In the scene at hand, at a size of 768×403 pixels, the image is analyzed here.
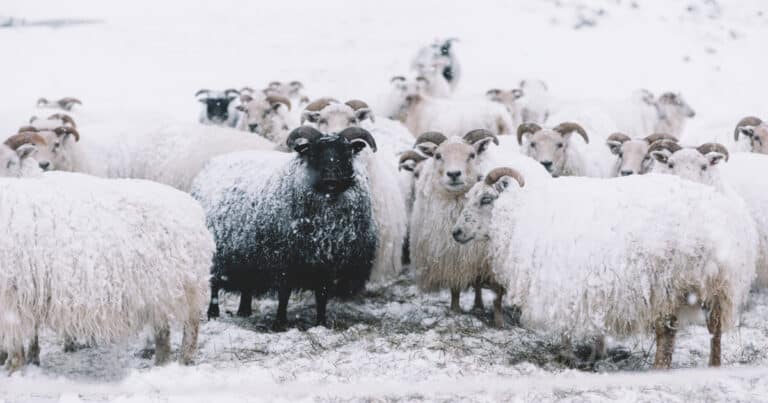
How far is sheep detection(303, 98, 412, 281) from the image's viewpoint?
8.41 m

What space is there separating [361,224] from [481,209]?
46.0 inches

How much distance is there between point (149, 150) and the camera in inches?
412

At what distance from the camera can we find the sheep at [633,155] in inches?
365

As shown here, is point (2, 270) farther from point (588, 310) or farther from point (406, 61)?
point (406, 61)

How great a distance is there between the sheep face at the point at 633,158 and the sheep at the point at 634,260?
2927 mm

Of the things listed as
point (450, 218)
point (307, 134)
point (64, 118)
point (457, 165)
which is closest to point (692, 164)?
point (457, 165)

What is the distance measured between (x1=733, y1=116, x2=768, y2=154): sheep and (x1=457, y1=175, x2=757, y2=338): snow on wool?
4.82 meters

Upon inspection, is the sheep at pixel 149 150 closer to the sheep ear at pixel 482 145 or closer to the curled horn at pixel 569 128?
the sheep ear at pixel 482 145

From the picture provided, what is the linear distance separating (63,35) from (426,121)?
18.3 m

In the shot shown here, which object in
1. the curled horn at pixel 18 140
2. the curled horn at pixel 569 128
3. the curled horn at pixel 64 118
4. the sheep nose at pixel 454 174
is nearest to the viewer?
the curled horn at pixel 18 140

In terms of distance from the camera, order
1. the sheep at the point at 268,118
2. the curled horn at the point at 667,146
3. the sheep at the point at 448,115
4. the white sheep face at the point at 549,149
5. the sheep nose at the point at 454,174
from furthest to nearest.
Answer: the sheep at the point at 448,115 < the sheep at the point at 268,118 < the white sheep face at the point at 549,149 < the curled horn at the point at 667,146 < the sheep nose at the point at 454,174

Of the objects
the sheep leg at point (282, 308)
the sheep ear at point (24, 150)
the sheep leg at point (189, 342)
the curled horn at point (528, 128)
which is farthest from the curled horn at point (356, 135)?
the curled horn at point (528, 128)

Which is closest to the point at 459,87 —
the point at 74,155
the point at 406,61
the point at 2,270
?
the point at 406,61

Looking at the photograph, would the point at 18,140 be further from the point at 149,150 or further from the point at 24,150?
the point at 149,150
